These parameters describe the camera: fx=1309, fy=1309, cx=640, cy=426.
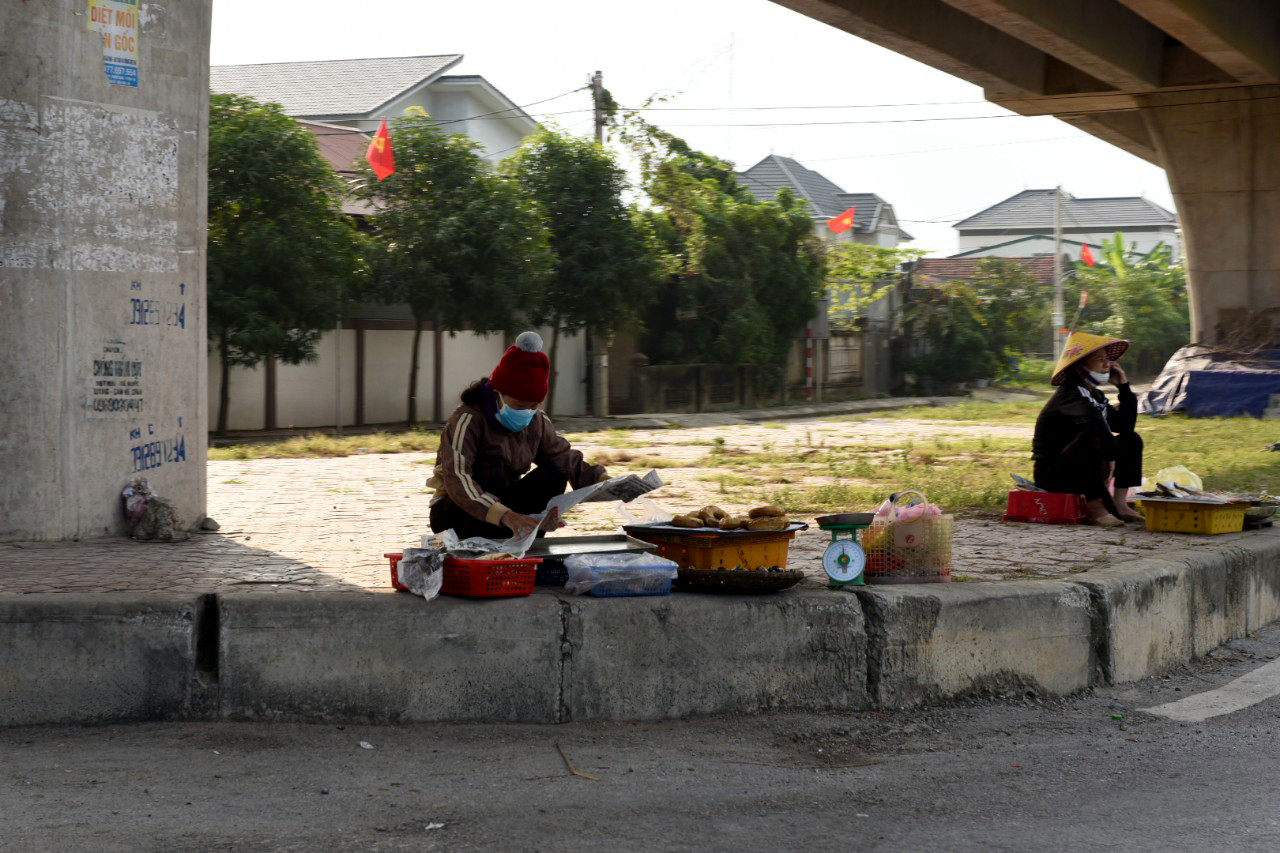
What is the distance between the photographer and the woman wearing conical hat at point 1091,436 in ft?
28.5

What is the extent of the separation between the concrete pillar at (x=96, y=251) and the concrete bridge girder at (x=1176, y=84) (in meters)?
11.4

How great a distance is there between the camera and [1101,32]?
19.6 metres

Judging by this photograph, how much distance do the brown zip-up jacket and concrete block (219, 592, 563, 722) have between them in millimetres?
559

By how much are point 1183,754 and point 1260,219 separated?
22413mm

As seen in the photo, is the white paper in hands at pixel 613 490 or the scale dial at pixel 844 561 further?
the scale dial at pixel 844 561

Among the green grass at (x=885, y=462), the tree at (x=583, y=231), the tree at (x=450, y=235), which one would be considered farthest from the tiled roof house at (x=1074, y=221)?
Answer: the tree at (x=450, y=235)

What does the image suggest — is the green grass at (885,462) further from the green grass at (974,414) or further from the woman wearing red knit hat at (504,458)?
the woman wearing red knit hat at (504,458)

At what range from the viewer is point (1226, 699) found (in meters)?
6.04

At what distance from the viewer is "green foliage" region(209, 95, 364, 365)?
58.3 ft

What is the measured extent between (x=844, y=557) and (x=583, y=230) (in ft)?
60.3

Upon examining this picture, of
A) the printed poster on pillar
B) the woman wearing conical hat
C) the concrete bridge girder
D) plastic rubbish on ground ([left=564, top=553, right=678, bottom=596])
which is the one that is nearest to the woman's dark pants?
the woman wearing conical hat

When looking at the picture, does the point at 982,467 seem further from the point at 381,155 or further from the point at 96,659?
the point at 381,155

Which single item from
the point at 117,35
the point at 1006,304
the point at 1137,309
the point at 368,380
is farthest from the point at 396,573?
the point at 1137,309

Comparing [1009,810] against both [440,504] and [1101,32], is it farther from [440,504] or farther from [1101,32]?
[1101,32]
